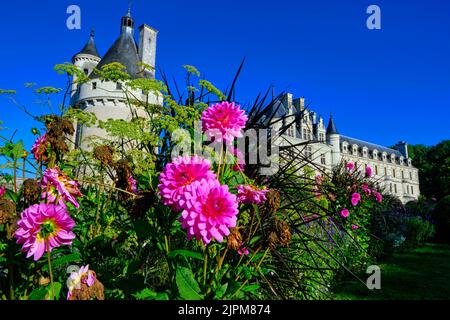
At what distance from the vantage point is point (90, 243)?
56.2 inches

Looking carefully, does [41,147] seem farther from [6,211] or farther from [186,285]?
[186,285]

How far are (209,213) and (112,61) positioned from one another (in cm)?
2339

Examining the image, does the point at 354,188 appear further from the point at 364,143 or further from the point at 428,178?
the point at 428,178

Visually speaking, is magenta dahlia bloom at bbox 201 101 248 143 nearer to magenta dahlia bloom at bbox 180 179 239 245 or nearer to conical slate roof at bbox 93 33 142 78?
magenta dahlia bloom at bbox 180 179 239 245

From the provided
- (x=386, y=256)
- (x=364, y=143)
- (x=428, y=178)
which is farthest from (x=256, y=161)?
(x=428, y=178)

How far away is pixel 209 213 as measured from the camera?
105 cm

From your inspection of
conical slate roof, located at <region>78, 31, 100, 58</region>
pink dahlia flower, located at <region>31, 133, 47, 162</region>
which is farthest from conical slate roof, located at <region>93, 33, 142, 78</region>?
pink dahlia flower, located at <region>31, 133, 47, 162</region>

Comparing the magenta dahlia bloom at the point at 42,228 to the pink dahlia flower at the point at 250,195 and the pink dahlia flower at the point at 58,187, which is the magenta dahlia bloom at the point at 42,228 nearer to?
the pink dahlia flower at the point at 58,187

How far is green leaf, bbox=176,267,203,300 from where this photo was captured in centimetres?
113

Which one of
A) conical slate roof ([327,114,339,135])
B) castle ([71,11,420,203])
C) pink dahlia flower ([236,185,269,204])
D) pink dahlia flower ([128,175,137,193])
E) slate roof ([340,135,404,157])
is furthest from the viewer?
slate roof ([340,135,404,157])

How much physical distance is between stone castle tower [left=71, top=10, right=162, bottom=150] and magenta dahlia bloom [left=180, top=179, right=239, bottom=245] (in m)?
17.6

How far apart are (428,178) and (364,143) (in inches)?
747
